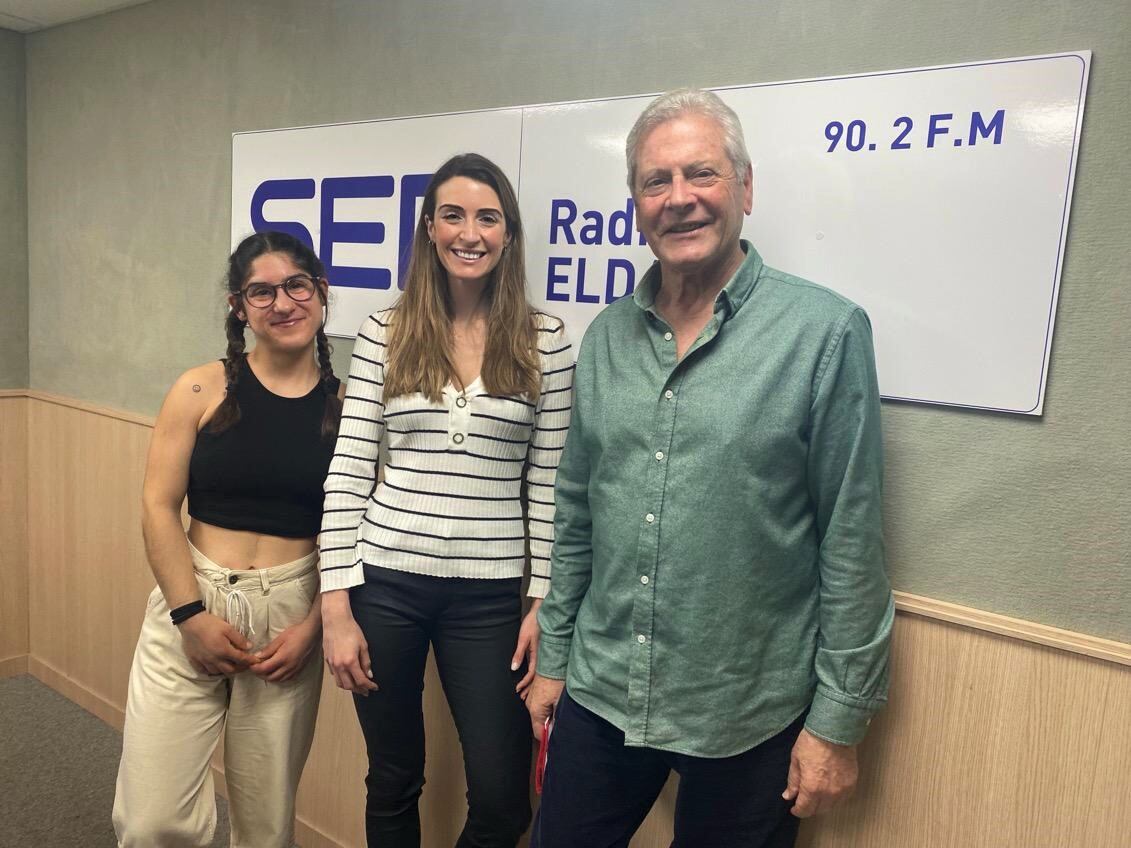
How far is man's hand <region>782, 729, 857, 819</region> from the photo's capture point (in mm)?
1221

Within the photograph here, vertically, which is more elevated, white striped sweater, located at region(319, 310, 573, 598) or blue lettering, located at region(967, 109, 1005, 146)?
blue lettering, located at region(967, 109, 1005, 146)

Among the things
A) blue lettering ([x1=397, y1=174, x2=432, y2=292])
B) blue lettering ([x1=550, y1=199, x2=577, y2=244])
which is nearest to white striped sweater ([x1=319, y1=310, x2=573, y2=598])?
blue lettering ([x1=550, y1=199, x2=577, y2=244])

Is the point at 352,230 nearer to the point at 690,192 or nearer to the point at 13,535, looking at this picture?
the point at 690,192

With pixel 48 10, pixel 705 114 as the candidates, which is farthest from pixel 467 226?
pixel 48 10

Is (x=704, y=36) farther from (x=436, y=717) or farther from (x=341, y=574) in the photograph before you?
→ (x=436, y=717)

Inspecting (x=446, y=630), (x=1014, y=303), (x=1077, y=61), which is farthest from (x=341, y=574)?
(x=1077, y=61)

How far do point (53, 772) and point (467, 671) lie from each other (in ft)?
6.23

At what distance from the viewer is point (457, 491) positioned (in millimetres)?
1552

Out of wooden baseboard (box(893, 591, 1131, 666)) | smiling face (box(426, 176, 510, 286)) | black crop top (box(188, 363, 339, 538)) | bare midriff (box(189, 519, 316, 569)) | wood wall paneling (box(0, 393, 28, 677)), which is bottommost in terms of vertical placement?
wood wall paneling (box(0, 393, 28, 677))

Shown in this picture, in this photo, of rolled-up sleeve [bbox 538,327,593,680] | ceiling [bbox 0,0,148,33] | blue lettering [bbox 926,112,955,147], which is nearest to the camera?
blue lettering [bbox 926,112,955,147]

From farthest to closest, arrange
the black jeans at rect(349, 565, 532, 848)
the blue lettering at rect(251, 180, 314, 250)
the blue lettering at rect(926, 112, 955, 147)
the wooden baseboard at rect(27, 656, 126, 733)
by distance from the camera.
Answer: the wooden baseboard at rect(27, 656, 126, 733) → the blue lettering at rect(251, 180, 314, 250) → the black jeans at rect(349, 565, 532, 848) → the blue lettering at rect(926, 112, 955, 147)

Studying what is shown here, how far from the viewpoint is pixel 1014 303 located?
128cm

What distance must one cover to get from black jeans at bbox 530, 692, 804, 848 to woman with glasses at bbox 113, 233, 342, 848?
2.07 ft

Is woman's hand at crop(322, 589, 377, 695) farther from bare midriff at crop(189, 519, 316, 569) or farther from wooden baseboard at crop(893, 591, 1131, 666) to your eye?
wooden baseboard at crop(893, 591, 1131, 666)
